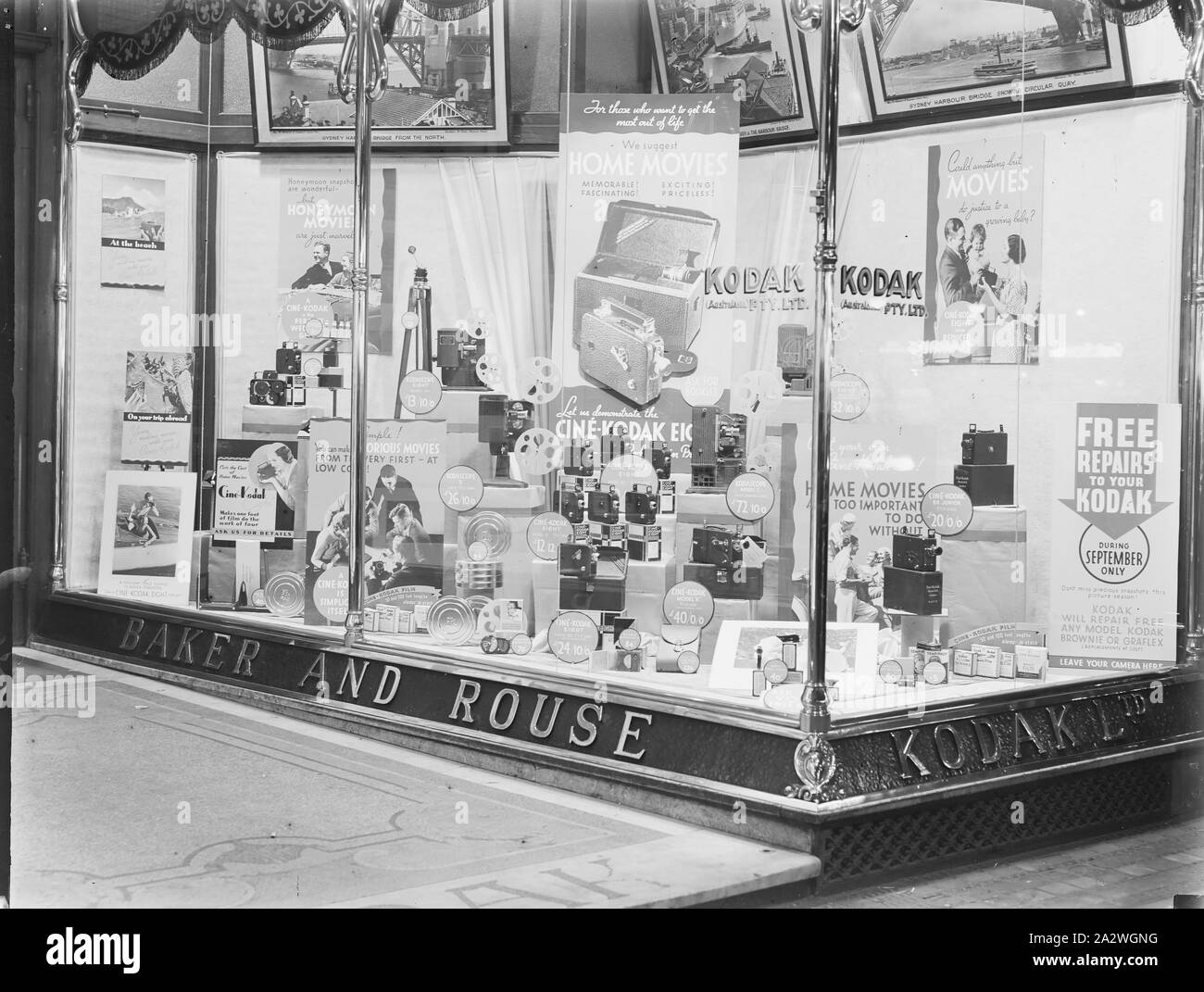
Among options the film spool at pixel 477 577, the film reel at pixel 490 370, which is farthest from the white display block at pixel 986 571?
the film reel at pixel 490 370

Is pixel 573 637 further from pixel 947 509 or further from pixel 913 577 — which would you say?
pixel 947 509

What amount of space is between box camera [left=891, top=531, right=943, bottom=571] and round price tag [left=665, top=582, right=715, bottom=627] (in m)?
0.65

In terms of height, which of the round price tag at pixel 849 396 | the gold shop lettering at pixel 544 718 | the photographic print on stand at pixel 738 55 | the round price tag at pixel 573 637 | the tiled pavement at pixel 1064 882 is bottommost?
the tiled pavement at pixel 1064 882

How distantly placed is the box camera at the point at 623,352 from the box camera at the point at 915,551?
3.21 ft

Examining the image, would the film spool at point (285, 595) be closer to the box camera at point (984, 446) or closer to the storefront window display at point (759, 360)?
the storefront window display at point (759, 360)

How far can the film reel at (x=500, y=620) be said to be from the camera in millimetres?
5770

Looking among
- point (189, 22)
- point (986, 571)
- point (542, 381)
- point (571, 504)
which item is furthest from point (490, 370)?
point (189, 22)

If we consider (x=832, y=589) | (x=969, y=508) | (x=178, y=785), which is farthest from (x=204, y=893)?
(x=969, y=508)

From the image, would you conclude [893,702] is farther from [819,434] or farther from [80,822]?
[80,822]

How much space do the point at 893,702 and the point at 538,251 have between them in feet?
7.17

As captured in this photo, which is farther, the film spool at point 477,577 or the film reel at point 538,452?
the film spool at point 477,577

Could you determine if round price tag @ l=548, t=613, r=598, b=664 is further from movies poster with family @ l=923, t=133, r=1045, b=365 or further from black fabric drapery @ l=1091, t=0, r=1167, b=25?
black fabric drapery @ l=1091, t=0, r=1167, b=25

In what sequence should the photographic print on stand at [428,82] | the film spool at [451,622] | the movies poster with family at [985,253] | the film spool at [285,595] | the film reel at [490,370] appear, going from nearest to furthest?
the movies poster with family at [985,253] → the film reel at [490,370] → the film spool at [451,622] → the photographic print on stand at [428,82] → the film spool at [285,595]

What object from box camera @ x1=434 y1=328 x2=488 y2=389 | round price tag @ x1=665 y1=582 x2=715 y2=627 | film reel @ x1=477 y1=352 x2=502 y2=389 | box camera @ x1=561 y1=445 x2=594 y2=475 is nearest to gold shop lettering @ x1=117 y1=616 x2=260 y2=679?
box camera @ x1=434 y1=328 x2=488 y2=389
